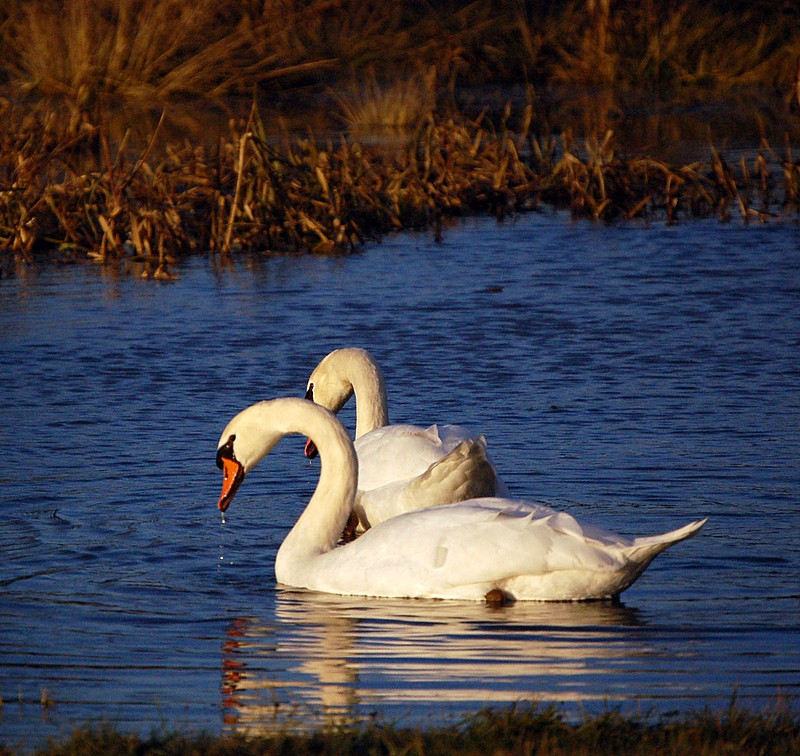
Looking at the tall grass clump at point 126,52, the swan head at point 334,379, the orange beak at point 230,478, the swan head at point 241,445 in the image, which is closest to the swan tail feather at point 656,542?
the swan head at point 241,445

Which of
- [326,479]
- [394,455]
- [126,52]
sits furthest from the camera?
[126,52]

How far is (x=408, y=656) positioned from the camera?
577 centimetres

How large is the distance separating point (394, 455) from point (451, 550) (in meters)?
1.33

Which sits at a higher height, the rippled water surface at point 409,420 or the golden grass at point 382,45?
the golden grass at point 382,45

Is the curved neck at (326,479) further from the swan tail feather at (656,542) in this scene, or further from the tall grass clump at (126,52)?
the tall grass clump at (126,52)

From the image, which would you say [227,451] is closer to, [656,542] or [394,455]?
[394,455]

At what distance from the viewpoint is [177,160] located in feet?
55.5

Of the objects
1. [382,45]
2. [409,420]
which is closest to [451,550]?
[409,420]

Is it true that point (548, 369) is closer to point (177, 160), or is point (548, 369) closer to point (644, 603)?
point (644, 603)

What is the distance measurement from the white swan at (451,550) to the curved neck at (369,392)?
1.76 meters

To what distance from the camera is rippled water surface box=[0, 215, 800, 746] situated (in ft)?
18.2

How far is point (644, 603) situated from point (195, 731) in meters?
2.28

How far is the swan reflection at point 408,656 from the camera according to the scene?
5227mm

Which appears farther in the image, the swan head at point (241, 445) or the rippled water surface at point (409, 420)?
the swan head at point (241, 445)
